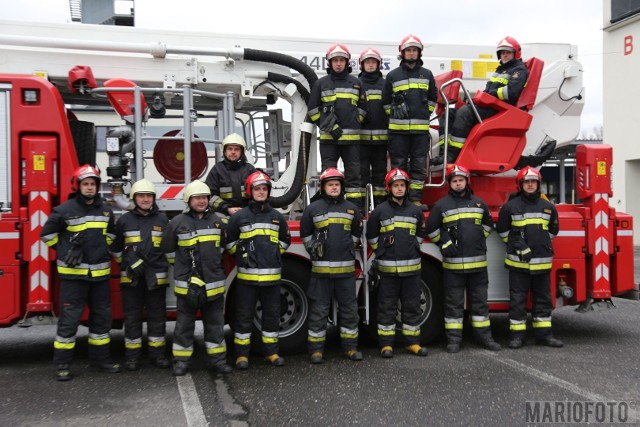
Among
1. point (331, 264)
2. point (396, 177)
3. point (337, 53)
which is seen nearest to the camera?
point (331, 264)

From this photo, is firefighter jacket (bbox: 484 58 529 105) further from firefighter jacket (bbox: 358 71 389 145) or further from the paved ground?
the paved ground

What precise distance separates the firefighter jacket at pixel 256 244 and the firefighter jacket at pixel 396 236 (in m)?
1.03

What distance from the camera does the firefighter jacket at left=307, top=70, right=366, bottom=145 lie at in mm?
6688

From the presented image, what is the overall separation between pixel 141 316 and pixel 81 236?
3.11 ft

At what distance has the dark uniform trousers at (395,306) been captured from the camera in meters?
6.40

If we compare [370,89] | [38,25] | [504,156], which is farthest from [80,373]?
[504,156]

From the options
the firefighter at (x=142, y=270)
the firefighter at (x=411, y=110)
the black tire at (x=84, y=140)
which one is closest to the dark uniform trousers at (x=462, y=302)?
the firefighter at (x=411, y=110)

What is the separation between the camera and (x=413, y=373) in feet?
18.6

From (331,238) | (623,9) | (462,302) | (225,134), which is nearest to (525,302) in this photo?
(462,302)

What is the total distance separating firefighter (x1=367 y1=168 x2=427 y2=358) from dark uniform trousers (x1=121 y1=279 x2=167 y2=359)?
211 cm

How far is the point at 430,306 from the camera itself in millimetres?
6859

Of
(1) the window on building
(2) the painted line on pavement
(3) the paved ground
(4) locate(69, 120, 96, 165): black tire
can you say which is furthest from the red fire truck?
(1) the window on building

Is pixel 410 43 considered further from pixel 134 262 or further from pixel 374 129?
pixel 134 262

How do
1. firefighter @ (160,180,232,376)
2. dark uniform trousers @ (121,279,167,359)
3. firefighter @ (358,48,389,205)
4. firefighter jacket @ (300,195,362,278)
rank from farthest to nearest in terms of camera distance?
firefighter @ (358,48,389,205) < firefighter jacket @ (300,195,362,278) < dark uniform trousers @ (121,279,167,359) < firefighter @ (160,180,232,376)
